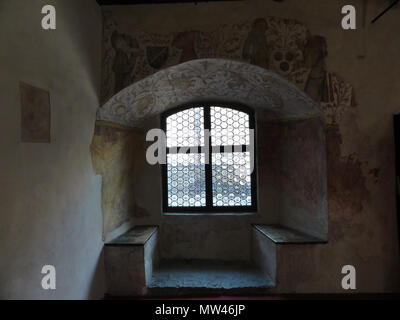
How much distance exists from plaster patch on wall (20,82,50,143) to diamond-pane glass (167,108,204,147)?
9.18 ft

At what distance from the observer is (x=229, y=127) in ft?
16.8

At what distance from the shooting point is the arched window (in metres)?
5.07

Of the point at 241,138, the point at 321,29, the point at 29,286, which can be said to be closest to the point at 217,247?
the point at 241,138

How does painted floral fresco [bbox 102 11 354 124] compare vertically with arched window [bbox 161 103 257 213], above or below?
above

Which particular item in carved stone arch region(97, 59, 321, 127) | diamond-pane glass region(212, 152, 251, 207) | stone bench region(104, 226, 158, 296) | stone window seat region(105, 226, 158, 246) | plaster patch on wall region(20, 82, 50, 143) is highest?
carved stone arch region(97, 59, 321, 127)

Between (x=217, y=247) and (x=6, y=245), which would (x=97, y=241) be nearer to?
(x=6, y=245)

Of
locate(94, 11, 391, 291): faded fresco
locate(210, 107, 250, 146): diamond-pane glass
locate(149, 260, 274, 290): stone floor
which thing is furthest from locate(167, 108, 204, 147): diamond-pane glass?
locate(149, 260, 274, 290): stone floor

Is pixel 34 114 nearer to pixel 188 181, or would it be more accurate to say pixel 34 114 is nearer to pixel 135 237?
pixel 135 237

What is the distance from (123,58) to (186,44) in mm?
940

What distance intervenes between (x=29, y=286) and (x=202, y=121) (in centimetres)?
383

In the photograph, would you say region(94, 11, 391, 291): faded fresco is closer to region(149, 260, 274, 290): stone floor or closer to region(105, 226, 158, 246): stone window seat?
region(149, 260, 274, 290): stone floor

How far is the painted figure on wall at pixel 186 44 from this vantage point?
3627 millimetres

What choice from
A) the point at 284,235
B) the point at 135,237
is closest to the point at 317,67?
the point at 284,235

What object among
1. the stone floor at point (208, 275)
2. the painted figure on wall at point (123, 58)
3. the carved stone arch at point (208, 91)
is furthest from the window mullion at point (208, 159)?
the painted figure on wall at point (123, 58)
